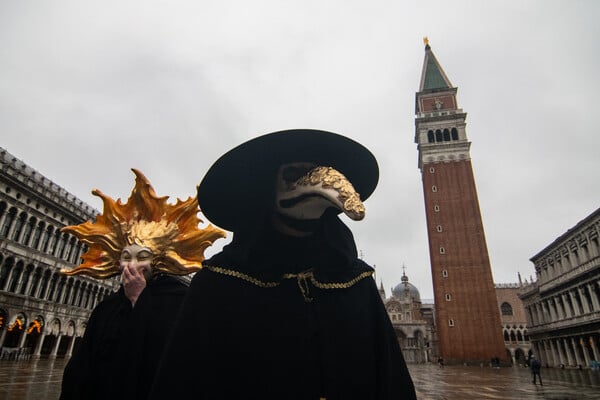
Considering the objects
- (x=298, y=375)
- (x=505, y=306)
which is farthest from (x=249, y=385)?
(x=505, y=306)

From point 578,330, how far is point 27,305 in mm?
46502

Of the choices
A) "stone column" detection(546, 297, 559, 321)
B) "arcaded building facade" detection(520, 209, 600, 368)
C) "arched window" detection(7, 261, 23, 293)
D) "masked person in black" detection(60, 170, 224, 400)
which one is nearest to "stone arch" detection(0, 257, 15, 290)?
"arched window" detection(7, 261, 23, 293)

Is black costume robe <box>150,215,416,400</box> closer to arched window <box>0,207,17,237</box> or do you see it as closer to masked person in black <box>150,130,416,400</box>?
masked person in black <box>150,130,416,400</box>

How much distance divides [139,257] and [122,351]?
883mm

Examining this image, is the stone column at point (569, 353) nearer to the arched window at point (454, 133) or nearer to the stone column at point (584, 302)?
the stone column at point (584, 302)

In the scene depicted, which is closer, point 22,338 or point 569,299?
point 22,338

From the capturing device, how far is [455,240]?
44.3 meters

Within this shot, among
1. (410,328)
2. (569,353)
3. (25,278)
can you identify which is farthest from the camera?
(410,328)

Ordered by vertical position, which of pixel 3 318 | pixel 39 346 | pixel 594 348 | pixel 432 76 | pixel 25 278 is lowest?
pixel 39 346

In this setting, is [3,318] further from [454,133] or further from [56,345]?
[454,133]

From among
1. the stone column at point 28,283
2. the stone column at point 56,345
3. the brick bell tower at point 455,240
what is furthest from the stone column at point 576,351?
the stone column at point 28,283

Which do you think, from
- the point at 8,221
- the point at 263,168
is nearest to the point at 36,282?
the point at 8,221

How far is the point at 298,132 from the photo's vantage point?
199 cm

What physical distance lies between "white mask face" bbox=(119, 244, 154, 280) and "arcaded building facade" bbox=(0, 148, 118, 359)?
27.3 metres
